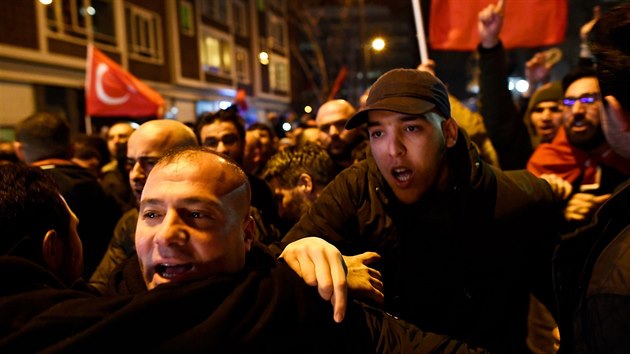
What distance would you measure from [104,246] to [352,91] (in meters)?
41.9

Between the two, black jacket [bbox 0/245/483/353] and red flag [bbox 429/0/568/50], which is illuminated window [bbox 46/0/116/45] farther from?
black jacket [bbox 0/245/483/353]

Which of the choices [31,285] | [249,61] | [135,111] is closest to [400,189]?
[31,285]

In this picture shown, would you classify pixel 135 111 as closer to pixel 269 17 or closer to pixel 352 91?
pixel 269 17

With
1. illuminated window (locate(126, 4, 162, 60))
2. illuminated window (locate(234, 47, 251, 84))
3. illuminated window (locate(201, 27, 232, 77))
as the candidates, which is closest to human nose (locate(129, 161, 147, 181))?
illuminated window (locate(126, 4, 162, 60))

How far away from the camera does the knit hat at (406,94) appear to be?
2.42 meters

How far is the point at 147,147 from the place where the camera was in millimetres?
3270

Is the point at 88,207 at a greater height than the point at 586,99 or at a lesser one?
lesser

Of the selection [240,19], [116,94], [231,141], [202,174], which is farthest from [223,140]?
[240,19]

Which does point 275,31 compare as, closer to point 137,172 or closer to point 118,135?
point 118,135

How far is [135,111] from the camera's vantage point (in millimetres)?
7266

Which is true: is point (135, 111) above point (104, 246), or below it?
above

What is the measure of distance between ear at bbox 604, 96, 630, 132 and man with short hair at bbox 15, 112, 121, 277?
3.45 meters

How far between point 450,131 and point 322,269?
1.36m

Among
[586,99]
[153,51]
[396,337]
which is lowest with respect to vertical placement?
[396,337]
